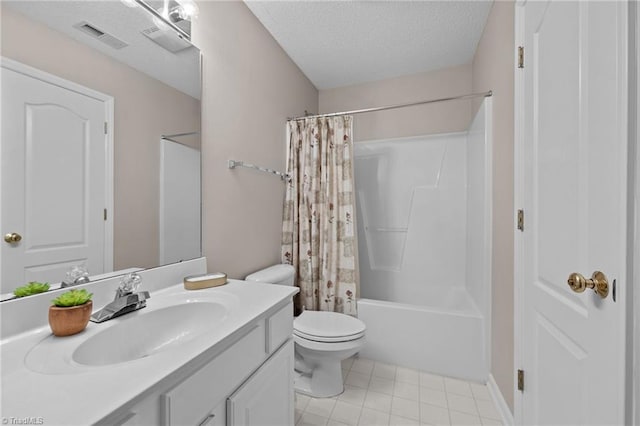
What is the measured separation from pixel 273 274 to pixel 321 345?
53cm

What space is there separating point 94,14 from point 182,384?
1.21 metres

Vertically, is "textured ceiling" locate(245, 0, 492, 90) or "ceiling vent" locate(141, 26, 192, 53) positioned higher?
"textured ceiling" locate(245, 0, 492, 90)

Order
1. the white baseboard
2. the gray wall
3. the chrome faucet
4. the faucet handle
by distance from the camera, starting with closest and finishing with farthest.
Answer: the chrome faucet
the faucet handle
the white baseboard
the gray wall

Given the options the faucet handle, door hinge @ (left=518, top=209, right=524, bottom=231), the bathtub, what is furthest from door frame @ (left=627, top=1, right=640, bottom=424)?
the faucet handle

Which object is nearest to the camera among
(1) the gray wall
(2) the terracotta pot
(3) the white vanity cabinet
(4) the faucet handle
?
(3) the white vanity cabinet

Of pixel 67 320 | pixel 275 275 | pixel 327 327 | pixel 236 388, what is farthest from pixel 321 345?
pixel 67 320

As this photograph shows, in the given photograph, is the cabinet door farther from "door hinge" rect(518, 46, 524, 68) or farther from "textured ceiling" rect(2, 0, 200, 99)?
"door hinge" rect(518, 46, 524, 68)

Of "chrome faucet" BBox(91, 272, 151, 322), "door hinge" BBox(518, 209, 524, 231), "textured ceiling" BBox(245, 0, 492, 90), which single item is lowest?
"chrome faucet" BBox(91, 272, 151, 322)

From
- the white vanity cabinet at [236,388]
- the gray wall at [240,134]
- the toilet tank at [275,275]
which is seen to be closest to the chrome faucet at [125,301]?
the white vanity cabinet at [236,388]

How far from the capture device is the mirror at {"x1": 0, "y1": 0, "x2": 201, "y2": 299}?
0.77 m

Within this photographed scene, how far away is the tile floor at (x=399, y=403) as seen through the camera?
144 cm

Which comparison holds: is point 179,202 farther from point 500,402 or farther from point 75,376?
point 500,402

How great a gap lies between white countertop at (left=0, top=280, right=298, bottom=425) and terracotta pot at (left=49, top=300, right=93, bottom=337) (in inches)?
0.7

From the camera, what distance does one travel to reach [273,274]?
1.78 m
